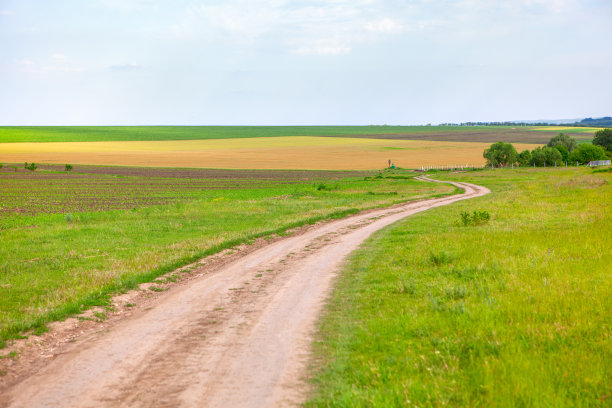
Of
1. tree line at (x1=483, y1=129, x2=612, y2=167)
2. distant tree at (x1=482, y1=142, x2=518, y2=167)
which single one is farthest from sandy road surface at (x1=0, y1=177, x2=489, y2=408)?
tree line at (x1=483, y1=129, x2=612, y2=167)

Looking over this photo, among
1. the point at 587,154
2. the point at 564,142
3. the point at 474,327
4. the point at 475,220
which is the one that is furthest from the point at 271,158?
the point at 474,327

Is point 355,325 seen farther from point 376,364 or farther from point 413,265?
point 413,265

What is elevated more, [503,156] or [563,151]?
[563,151]

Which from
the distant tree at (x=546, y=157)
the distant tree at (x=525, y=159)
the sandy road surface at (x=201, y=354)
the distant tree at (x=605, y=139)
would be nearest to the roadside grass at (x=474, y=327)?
the sandy road surface at (x=201, y=354)

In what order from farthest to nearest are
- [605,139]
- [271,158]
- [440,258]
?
[271,158], [605,139], [440,258]

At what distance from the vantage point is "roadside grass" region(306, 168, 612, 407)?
7.29 meters

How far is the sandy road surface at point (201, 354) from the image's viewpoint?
25.2ft

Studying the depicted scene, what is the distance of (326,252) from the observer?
20578 millimetres

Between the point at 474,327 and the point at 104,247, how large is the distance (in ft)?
55.4

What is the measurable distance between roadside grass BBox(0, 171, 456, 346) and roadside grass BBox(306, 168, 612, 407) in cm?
649

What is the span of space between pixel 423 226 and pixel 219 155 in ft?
444

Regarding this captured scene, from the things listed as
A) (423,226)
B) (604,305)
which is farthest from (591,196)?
(604,305)

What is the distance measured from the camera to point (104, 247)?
21.8 metres

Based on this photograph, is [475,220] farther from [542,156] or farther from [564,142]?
[564,142]
